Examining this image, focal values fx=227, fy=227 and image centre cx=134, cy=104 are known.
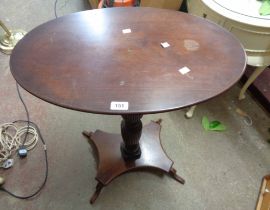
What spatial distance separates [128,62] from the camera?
72 cm

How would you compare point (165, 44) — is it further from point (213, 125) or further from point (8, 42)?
point (8, 42)

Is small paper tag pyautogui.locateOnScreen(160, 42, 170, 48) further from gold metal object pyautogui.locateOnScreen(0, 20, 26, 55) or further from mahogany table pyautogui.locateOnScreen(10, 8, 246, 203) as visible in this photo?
gold metal object pyautogui.locateOnScreen(0, 20, 26, 55)

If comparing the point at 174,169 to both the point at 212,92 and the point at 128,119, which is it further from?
the point at 212,92

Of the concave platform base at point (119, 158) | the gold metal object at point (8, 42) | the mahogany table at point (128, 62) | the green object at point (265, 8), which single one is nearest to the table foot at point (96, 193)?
the concave platform base at point (119, 158)

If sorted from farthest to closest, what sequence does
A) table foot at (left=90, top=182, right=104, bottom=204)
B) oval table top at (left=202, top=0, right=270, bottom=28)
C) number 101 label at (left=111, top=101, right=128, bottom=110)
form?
table foot at (left=90, top=182, right=104, bottom=204) → oval table top at (left=202, top=0, right=270, bottom=28) → number 101 label at (left=111, top=101, right=128, bottom=110)

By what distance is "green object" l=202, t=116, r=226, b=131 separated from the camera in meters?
1.42

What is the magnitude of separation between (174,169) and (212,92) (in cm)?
67

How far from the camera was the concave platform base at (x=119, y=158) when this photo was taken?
3.68 feet

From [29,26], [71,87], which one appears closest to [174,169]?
[71,87]

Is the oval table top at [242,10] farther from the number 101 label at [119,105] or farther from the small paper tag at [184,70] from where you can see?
the number 101 label at [119,105]

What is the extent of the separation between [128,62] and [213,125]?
36.1 inches

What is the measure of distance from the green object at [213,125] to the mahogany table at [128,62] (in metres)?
0.61

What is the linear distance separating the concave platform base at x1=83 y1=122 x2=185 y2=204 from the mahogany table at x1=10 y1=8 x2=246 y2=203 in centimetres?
24

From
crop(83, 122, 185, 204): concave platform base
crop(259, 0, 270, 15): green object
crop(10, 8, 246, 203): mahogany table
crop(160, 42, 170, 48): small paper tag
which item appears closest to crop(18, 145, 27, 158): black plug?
crop(83, 122, 185, 204): concave platform base
